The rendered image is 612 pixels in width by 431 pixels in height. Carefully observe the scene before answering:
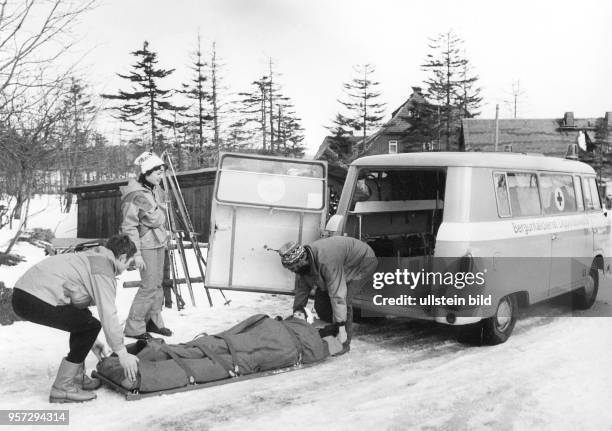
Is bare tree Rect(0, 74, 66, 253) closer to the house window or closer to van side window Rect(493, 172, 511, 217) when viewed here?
van side window Rect(493, 172, 511, 217)

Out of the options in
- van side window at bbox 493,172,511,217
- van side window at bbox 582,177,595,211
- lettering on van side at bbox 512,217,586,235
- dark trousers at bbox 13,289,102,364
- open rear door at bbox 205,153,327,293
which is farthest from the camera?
van side window at bbox 582,177,595,211

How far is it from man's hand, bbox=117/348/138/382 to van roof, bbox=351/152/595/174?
3529 mm

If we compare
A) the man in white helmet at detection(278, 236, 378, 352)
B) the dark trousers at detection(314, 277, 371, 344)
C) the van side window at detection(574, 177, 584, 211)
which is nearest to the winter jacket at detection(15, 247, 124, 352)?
the man in white helmet at detection(278, 236, 378, 352)

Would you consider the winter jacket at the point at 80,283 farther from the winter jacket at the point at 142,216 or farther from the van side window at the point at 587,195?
the van side window at the point at 587,195

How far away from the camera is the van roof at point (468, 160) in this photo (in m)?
6.13

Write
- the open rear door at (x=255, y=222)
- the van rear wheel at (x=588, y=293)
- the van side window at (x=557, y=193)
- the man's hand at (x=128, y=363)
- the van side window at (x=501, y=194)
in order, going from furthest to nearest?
the van rear wheel at (x=588, y=293) < the van side window at (x=557, y=193) < the open rear door at (x=255, y=222) < the van side window at (x=501, y=194) < the man's hand at (x=128, y=363)

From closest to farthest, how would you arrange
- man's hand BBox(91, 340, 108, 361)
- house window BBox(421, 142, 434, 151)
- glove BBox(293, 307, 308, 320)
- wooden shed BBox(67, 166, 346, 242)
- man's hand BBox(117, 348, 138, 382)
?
man's hand BBox(117, 348, 138, 382) → man's hand BBox(91, 340, 108, 361) → glove BBox(293, 307, 308, 320) → wooden shed BBox(67, 166, 346, 242) → house window BBox(421, 142, 434, 151)

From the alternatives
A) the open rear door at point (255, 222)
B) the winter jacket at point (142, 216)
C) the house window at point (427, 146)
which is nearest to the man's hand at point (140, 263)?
the winter jacket at point (142, 216)

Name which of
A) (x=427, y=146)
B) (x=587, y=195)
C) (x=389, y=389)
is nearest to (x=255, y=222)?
(x=389, y=389)

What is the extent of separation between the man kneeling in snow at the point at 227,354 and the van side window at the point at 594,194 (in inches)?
192

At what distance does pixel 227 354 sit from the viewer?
17.2ft

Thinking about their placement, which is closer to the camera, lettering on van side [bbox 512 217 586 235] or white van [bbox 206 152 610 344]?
white van [bbox 206 152 610 344]

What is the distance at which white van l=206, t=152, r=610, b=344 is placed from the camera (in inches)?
236

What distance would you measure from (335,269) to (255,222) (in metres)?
1.56
